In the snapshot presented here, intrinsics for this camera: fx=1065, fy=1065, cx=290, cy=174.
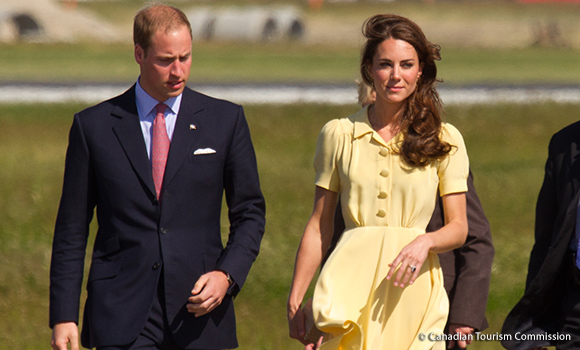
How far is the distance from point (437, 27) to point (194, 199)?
5091 cm

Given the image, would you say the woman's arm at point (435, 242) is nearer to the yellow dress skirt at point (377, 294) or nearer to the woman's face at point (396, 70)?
the yellow dress skirt at point (377, 294)

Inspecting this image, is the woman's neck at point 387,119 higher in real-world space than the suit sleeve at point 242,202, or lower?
higher

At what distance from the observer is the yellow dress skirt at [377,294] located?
4.37 metres

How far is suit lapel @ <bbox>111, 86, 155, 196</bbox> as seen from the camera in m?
4.51

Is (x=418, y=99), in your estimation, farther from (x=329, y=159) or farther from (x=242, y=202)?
(x=242, y=202)

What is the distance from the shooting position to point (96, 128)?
457cm

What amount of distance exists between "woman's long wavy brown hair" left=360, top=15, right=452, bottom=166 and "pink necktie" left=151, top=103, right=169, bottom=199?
93cm

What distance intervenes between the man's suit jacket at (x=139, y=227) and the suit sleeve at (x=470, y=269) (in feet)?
3.13

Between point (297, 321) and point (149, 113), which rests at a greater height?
point (149, 113)

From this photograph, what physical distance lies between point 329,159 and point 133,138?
2.77ft

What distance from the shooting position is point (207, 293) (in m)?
4.40

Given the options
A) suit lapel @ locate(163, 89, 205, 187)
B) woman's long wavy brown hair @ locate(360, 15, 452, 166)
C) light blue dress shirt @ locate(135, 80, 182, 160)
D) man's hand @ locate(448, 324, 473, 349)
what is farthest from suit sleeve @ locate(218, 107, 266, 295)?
man's hand @ locate(448, 324, 473, 349)

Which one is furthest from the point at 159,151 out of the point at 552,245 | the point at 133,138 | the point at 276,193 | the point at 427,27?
the point at 427,27

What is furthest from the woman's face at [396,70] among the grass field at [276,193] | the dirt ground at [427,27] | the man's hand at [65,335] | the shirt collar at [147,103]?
the dirt ground at [427,27]
